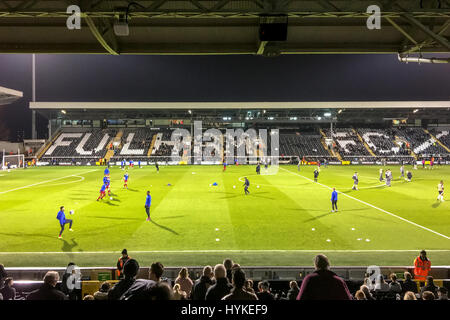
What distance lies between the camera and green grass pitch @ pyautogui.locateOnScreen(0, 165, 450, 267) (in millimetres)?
11461

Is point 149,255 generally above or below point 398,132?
below

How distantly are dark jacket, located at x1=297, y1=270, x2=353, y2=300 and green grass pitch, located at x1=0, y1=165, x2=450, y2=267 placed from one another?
7215mm

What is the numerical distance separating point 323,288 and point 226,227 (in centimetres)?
1195

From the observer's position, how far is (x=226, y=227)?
15.4 m

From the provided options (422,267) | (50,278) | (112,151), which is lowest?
(422,267)

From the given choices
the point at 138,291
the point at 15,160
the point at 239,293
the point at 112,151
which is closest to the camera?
the point at 138,291

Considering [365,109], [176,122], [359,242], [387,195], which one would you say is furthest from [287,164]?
[359,242]

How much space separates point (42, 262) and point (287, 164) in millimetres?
52214

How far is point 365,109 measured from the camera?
2530 inches

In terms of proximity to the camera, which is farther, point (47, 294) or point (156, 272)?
point (156, 272)

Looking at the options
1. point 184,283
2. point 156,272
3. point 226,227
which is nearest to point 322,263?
point 156,272

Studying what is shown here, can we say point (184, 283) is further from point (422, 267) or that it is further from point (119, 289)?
point (422, 267)

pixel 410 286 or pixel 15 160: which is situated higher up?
pixel 15 160
